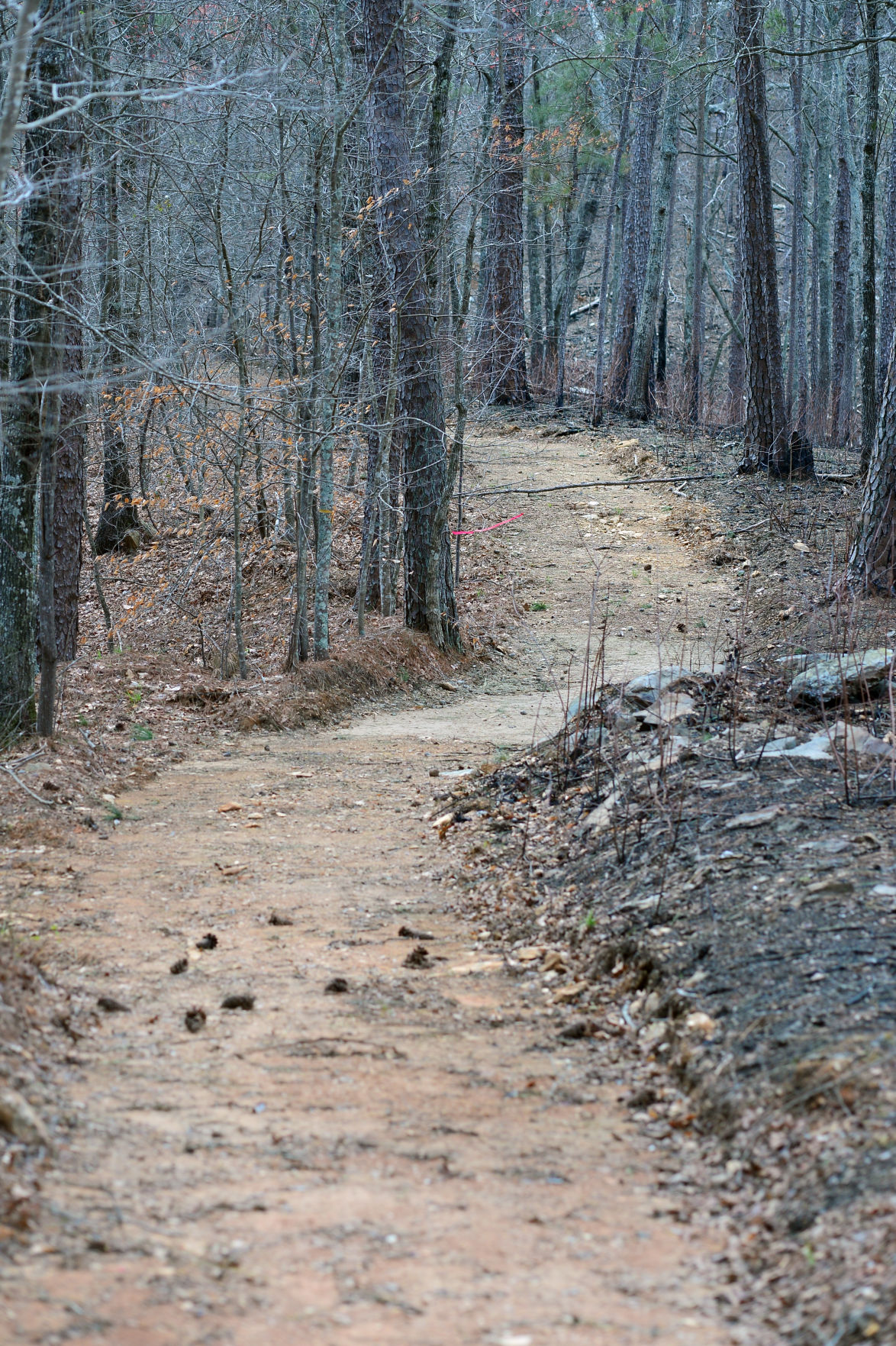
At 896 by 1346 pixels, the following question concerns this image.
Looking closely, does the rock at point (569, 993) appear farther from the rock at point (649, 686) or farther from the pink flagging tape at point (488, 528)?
the pink flagging tape at point (488, 528)

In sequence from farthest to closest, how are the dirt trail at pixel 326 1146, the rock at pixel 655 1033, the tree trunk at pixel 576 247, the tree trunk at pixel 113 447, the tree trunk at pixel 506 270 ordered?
the tree trunk at pixel 576 247
the tree trunk at pixel 506 270
the tree trunk at pixel 113 447
the rock at pixel 655 1033
the dirt trail at pixel 326 1146

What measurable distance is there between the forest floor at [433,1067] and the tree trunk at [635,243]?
16.0 meters

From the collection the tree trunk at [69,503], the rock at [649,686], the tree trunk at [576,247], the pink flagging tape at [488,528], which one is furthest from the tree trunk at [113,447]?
the tree trunk at [576,247]

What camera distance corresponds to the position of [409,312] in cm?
1141

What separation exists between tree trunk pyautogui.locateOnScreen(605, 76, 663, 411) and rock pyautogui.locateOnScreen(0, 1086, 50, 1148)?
20.4m

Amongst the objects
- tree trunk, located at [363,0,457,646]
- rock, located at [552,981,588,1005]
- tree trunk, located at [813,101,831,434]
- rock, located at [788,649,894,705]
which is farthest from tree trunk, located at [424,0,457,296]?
tree trunk, located at [813,101,831,434]

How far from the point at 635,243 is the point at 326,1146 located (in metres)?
21.1

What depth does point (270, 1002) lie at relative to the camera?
14.1 ft

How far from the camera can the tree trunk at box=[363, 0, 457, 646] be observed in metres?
11.2

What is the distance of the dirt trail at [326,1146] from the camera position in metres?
2.45

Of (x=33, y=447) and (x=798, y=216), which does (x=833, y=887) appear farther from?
(x=798, y=216)

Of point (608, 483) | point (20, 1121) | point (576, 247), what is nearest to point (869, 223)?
point (608, 483)

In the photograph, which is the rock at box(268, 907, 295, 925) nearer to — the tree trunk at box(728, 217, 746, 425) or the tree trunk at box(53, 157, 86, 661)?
the tree trunk at box(53, 157, 86, 661)

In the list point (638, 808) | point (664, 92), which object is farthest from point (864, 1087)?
point (664, 92)
